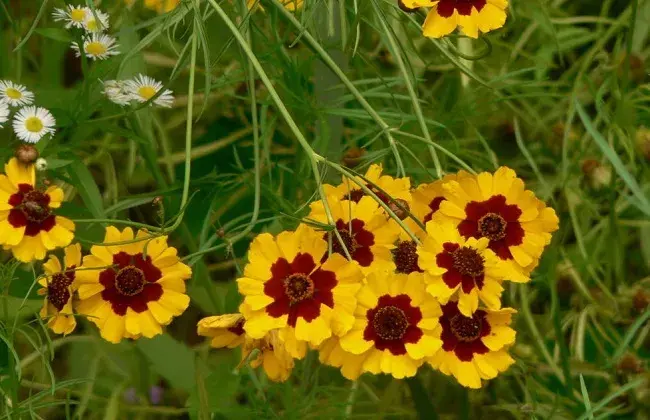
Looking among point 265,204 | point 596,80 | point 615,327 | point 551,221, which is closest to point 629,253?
point 615,327

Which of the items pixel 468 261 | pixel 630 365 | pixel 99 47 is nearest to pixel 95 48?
pixel 99 47

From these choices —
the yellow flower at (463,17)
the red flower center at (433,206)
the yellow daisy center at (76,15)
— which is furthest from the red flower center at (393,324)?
the yellow daisy center at (76,15)

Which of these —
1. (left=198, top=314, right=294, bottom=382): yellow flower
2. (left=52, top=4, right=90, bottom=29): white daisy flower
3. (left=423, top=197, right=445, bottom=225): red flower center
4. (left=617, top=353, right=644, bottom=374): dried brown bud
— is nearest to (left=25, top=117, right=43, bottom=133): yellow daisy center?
(left=52, top=4, right=90, bottom=29): white daisy flower

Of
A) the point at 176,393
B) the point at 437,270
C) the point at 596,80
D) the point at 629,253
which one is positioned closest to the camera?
the point at 437,270

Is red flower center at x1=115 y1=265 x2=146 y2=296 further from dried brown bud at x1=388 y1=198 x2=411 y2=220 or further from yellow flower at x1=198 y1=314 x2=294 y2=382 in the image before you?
dried brown bud at x1=388 y1=198 x2=411 y2=220

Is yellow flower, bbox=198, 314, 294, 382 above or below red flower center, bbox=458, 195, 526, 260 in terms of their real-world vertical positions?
below

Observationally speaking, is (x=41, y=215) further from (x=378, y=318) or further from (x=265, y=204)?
(x=265, y=204)
